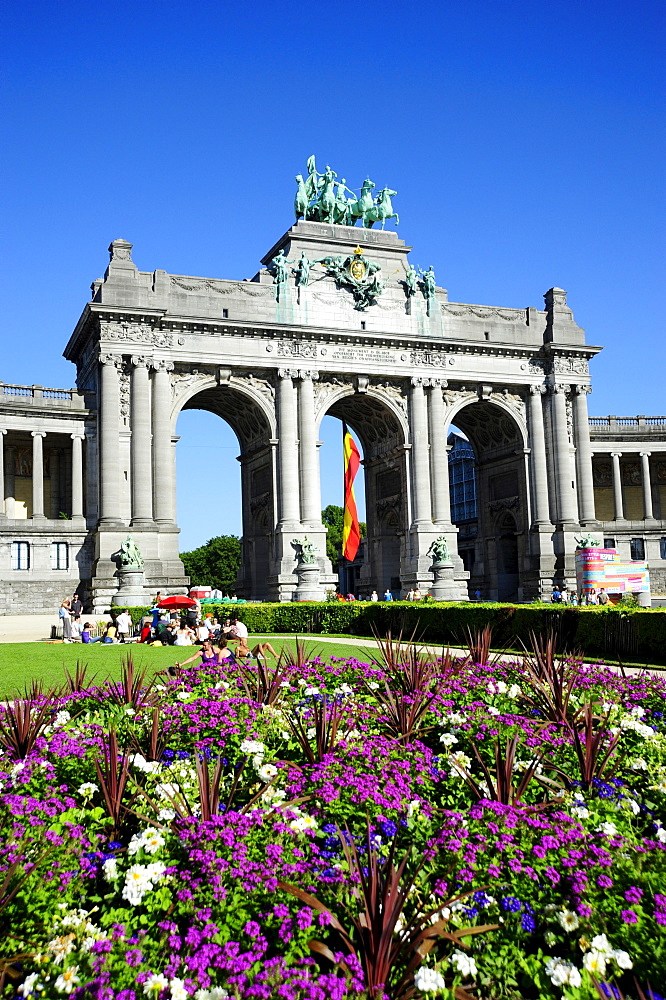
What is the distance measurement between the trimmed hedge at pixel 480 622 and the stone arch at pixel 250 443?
1601 cm

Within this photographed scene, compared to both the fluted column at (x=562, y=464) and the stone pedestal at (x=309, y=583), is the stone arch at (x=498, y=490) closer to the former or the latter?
the fluted column at (x=562, y=464)

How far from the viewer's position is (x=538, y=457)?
58844 mm

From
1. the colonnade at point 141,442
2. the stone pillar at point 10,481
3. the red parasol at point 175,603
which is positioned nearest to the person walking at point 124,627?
the red parasol at point 175,603

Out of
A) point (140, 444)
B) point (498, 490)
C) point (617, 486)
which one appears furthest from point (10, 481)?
point (617, 486)

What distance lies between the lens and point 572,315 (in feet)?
202

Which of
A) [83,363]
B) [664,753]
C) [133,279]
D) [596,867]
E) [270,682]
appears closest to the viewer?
[596,867]

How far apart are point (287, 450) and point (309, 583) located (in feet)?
31.0

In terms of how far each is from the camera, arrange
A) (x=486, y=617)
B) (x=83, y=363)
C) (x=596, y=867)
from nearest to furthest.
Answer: (x=596, y=867) < (x=486, y=617) < (x=83, y=363)

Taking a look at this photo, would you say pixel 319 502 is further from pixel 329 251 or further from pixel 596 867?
pixel 596 867

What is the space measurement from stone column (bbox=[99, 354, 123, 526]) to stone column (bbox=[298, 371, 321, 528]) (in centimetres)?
1103

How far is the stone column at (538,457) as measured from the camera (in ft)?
191

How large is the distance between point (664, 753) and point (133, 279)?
45.2 m

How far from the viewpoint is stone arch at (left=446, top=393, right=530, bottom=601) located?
59125mm

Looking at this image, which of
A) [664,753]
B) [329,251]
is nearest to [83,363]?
[329,251]
